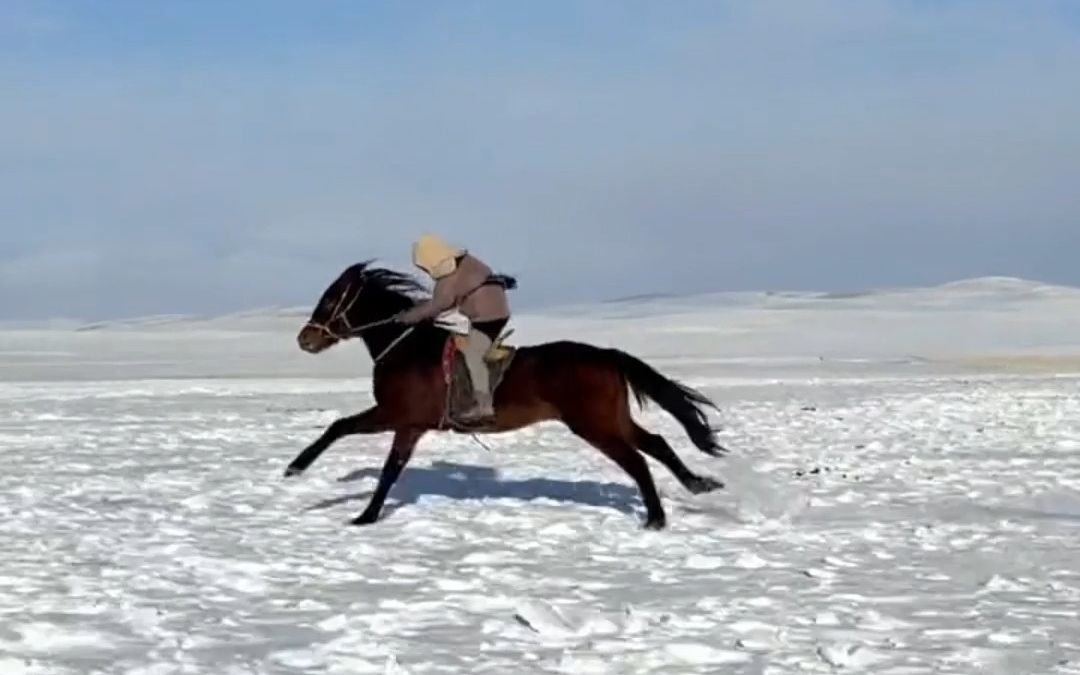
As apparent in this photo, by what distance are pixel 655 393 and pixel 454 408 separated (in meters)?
1.45

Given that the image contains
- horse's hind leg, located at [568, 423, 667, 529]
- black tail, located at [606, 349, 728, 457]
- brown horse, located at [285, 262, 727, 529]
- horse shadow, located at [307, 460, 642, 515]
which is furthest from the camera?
horse shadow, located at [307, 460, 642, 515]

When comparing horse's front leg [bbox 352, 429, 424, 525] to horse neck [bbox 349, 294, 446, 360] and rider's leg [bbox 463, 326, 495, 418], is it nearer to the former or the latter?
rider's leg [bbox 463, 326, 495, 418]

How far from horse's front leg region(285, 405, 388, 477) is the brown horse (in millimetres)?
13

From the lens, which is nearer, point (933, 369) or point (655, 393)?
point (655, 393)

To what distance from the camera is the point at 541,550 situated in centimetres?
869

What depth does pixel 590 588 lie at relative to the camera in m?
7.46

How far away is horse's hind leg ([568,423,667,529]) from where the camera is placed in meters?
9.73

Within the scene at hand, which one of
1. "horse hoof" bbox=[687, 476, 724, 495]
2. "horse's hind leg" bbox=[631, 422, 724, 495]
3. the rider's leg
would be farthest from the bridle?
"horse hoof" bbox=[687, 476, 724, 495]

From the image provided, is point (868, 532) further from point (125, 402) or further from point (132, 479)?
point (125, 402)

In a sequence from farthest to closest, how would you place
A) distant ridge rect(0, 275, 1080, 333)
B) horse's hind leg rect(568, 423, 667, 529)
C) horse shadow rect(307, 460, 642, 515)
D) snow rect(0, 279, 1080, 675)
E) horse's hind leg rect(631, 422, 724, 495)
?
distant ridge rect(0, 275, 1080, 333)
horse shadow rect(307, 460, 642, 515)
horse's hind leg rect(631, 422, 724, 495)
horse's hind leg rect(568, 423, 667, 529)
snow rect(0, 279, 1080, 675)

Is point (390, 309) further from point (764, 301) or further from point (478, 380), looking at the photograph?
point (764, 301)

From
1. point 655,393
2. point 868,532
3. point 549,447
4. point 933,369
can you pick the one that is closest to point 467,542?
point 655,393

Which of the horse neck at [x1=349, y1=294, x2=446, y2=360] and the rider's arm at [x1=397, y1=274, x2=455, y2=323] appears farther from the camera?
the horse neck at [x1=349, y1=294, x2=446, y2=360]

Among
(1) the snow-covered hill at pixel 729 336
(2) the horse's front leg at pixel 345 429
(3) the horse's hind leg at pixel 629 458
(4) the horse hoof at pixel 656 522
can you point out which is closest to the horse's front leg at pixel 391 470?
(2) the horse's front leg at pixel 345 429
